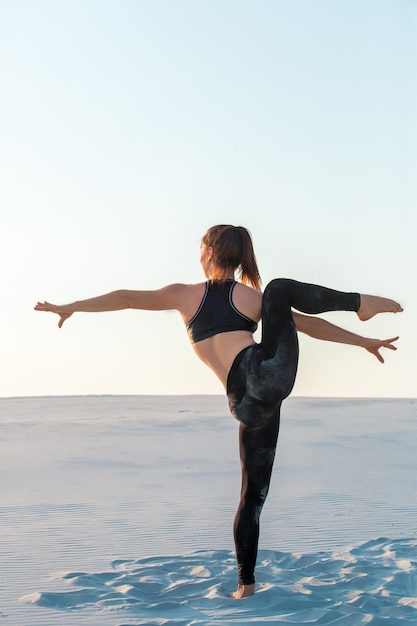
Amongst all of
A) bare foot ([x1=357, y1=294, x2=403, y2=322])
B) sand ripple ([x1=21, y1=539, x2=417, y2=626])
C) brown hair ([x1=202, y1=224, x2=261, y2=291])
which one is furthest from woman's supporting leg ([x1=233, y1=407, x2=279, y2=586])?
brown hair ([x1=202, y1=224, x2=261, y2=291])

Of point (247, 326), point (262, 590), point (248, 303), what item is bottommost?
point (262, 590)

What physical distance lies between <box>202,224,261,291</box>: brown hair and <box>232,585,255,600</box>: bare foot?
165 cm

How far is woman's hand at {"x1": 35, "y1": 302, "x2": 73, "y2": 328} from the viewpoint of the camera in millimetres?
5188

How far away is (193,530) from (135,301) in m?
2.24

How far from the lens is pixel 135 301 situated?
16.9ft

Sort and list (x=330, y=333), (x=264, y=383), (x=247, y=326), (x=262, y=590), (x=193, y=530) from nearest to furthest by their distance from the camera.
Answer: (x=264, y=383) < (x=262, y=590) < (x=247, y=326) < (x=330, y=333) < (x=193, y=530)

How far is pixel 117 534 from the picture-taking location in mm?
6504

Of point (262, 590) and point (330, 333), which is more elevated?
point (330, 333)

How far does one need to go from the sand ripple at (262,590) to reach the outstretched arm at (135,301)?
5.07 feet

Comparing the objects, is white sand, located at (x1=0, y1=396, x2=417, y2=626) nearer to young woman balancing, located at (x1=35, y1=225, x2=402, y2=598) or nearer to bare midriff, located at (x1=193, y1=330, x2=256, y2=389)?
young woman balancing, located at (x1=35, y1=225, x2=402, y2=598)

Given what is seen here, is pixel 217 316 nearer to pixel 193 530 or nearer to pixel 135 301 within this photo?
pixel 135 301

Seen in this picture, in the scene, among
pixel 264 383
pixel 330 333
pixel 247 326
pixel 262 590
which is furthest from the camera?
pixel 330 333

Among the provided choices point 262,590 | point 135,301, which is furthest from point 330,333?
point 262,590

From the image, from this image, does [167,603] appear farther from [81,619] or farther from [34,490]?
[34,490]
